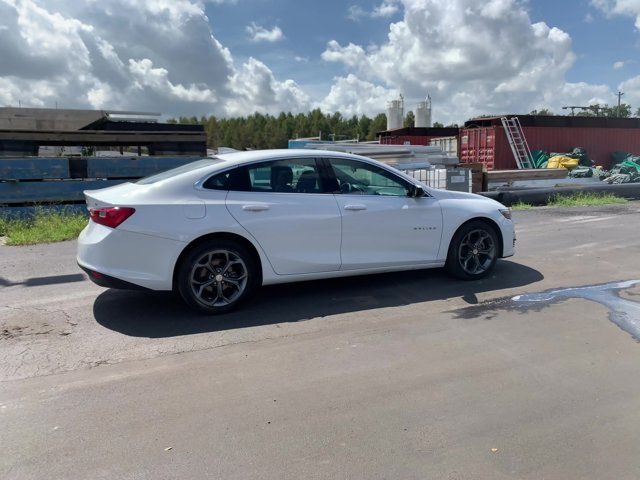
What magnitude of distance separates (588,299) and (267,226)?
348 centimetres

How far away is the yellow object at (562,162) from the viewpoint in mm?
26656

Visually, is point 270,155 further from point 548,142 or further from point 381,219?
point 548,142

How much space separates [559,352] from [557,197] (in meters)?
11.5

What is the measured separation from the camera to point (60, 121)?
92.7 ft

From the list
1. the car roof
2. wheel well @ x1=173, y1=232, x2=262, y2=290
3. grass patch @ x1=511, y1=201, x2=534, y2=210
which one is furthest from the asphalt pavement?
grass patch @ x1=511, y1=201, x2=534, y2=210

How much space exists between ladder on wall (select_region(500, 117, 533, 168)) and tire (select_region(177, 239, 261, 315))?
27151mm

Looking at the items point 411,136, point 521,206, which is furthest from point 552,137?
point 521,206

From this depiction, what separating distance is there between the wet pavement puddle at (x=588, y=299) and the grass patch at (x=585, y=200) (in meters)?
8.73

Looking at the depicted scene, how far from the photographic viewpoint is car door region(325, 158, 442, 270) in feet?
18.3

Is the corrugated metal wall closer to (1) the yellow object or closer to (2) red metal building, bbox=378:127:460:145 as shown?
(1) the yellow object

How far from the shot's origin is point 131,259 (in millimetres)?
4793

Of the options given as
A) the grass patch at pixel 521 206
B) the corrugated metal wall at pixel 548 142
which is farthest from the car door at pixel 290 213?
the corrugated metal wall at pixel 548 142

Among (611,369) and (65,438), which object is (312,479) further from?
(611,369)

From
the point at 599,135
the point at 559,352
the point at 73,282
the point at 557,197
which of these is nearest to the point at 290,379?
the point at 559,352
